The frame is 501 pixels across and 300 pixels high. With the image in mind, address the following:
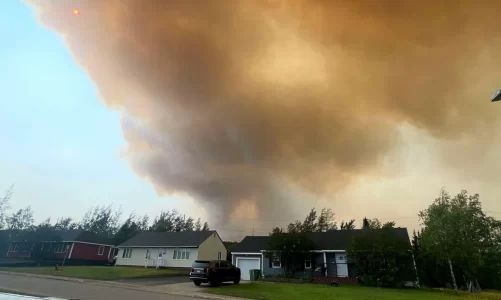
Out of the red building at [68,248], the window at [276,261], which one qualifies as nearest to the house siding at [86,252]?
the red building at [68,248]

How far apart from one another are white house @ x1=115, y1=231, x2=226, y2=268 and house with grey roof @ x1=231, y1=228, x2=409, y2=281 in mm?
7592

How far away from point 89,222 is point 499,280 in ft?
326

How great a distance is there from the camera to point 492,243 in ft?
78.0

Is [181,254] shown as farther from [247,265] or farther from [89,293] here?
[89,293]

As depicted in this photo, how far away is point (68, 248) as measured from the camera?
156 feet

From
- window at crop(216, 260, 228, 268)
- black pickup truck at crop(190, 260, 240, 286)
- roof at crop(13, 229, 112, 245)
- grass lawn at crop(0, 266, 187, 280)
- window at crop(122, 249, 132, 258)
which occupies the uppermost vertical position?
roof at crop(13, 229, 112, 245)

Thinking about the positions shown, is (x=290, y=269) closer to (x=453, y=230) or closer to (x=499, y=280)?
(x=453, y=230)

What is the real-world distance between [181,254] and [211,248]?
4.62 metres

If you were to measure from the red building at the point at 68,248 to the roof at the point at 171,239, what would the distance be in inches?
366

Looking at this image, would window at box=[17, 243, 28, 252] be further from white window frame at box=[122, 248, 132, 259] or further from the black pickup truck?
the black pickup truck

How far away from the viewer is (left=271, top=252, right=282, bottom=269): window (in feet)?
97.4

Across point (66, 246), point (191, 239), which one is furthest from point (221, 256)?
point (66, 246)

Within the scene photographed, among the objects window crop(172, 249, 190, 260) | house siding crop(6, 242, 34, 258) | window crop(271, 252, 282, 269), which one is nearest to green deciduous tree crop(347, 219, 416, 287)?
window crop(271, 252, 282, 269)

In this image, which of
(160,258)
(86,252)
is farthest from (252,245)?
(86,252)
